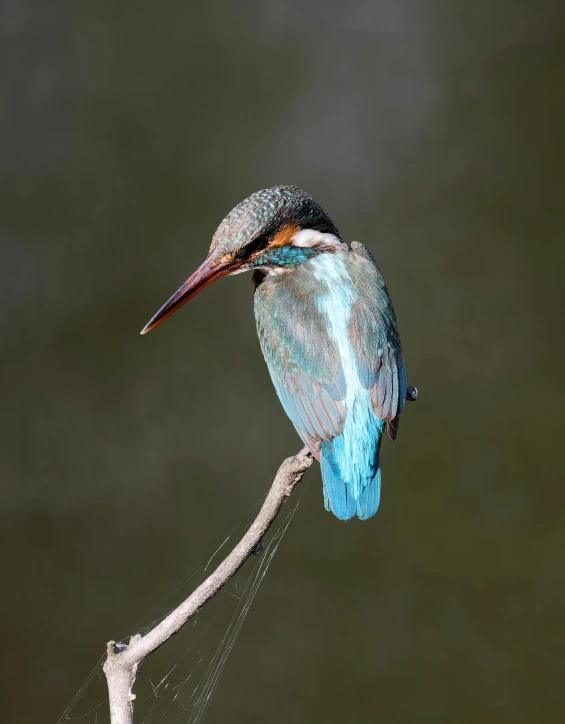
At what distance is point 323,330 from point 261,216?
251 millimetres

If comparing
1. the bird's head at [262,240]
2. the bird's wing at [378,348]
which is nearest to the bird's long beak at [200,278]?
the bird's head at [262,240]

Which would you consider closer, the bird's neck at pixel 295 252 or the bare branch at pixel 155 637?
the bare branch at pixel 155 637

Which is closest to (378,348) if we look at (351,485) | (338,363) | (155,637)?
(338,363)

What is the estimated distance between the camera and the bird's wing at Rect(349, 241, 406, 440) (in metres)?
1.49

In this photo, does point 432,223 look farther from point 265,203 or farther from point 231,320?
point 265,203

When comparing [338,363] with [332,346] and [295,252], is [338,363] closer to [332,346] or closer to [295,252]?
[332,346]

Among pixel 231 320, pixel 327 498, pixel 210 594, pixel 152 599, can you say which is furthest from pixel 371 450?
pixel 231 320

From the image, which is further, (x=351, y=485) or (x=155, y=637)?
(x=351, y=485)

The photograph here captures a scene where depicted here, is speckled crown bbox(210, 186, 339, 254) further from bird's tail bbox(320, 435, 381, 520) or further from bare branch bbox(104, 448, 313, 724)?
bare branch bbox(104, 448, 313, 724)

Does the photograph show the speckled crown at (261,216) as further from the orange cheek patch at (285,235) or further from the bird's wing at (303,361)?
the bird's wing at (303,361)

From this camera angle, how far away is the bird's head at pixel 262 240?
157 centimetres

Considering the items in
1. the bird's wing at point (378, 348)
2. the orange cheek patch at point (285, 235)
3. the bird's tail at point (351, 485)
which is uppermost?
the orange cheek patch at point (285, 235)

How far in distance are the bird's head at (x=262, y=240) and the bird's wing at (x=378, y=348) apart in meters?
0.13

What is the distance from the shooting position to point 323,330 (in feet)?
5.05
